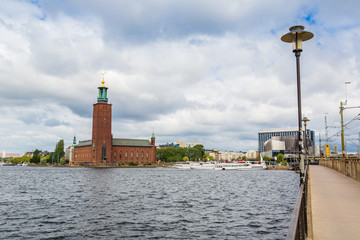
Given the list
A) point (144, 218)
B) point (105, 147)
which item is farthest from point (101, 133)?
point (144, 218)

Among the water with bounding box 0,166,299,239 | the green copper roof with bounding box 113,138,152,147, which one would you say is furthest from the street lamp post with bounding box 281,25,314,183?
the green copper roof with bounding box 113,138,152,147

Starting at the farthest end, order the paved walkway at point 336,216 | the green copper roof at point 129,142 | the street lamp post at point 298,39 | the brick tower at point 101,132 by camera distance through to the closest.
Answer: the green copper roof at point 129,142, the brick tower at point 101,132, the street lamp post at point 298,39, the paved walkway at point 336,216

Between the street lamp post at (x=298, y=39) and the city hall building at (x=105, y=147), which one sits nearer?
the street lamp post at (x=298, y=39)

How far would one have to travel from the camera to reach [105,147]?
17138 cm

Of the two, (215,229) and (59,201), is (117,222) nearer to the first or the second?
(215,229)

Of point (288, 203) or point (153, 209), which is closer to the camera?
point (153, 209)

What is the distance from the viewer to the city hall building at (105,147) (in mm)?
169750

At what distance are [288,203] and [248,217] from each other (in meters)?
8.97

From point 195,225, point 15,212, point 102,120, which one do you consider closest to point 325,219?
point 195,225

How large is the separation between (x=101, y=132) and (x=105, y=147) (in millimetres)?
8570

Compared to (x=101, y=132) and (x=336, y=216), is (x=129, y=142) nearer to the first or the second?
(x=101, y=132)

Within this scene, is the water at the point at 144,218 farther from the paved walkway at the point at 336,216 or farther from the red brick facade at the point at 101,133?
the red brick facade at the point at 101,133

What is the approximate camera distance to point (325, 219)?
11148 millimetres

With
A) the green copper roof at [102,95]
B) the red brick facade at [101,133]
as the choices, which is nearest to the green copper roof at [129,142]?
the red brick facade at [101,133]
